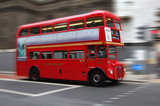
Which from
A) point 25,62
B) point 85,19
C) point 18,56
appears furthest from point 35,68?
point 85,19

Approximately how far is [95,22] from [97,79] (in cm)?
310

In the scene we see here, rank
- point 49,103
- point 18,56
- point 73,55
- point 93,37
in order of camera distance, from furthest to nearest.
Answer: point 18,56 → point 73,55 → point 93,37 → point 49,103

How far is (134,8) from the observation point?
70.2ft

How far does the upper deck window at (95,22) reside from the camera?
405 inches

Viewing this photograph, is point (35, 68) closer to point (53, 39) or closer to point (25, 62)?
point (25, 62)

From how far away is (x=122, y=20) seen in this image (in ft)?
73.0

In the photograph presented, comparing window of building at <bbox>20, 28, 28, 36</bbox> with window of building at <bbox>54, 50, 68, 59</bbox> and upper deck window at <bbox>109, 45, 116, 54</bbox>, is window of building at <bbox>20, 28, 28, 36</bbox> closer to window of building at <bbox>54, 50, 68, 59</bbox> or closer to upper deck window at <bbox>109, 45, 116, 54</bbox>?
window of building at <bbox>54, 50, 68, 59</bbox>

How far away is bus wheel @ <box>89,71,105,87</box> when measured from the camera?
10.2 m

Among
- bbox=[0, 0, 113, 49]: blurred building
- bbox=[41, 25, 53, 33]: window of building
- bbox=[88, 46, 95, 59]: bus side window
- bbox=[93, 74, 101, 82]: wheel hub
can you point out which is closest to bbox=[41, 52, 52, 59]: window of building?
bbox=[41, 25, 53, 33]: window of building

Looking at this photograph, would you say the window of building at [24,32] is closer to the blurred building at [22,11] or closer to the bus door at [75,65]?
the bus door at [75,65]

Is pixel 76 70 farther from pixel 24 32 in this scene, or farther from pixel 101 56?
pixel 24 32

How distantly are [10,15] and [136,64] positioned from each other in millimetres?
23548

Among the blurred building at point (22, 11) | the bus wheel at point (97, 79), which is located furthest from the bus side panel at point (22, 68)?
the blurred building at point (22, 11)

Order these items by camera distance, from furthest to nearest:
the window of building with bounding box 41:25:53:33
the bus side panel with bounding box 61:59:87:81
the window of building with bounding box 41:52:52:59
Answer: the window of building with bounding box 41:52:52:59
the window of building with bounding box 41:25:53:33
the bus side panel with bounding box 61:59:87:81
